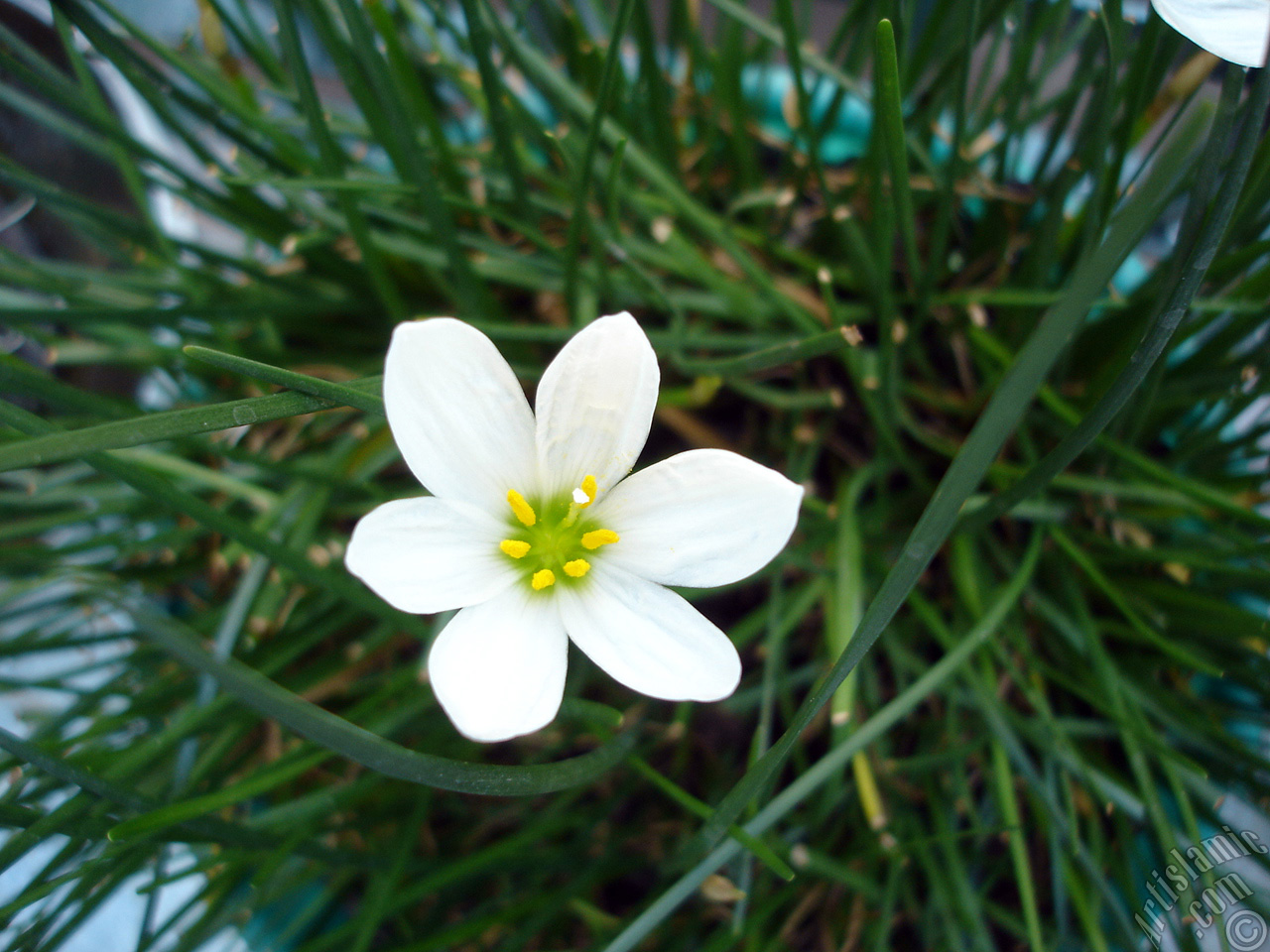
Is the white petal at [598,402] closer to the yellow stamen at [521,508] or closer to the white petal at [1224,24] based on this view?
the yellow stamen at [521,508]

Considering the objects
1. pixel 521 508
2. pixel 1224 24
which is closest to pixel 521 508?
pixel 521 508

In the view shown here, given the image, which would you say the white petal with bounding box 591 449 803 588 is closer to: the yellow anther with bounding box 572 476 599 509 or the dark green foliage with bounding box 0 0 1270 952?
the yellow anther with bounding box 572 476 599 509

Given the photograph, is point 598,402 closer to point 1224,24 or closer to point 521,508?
point 521,508

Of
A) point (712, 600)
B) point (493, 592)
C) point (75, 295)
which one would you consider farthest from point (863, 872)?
point (75, 295)

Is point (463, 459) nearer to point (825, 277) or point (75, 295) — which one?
point (825, 277)

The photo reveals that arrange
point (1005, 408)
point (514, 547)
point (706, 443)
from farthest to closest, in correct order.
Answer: point (706, 443)
point (514, 547)
point (1005, 408)
